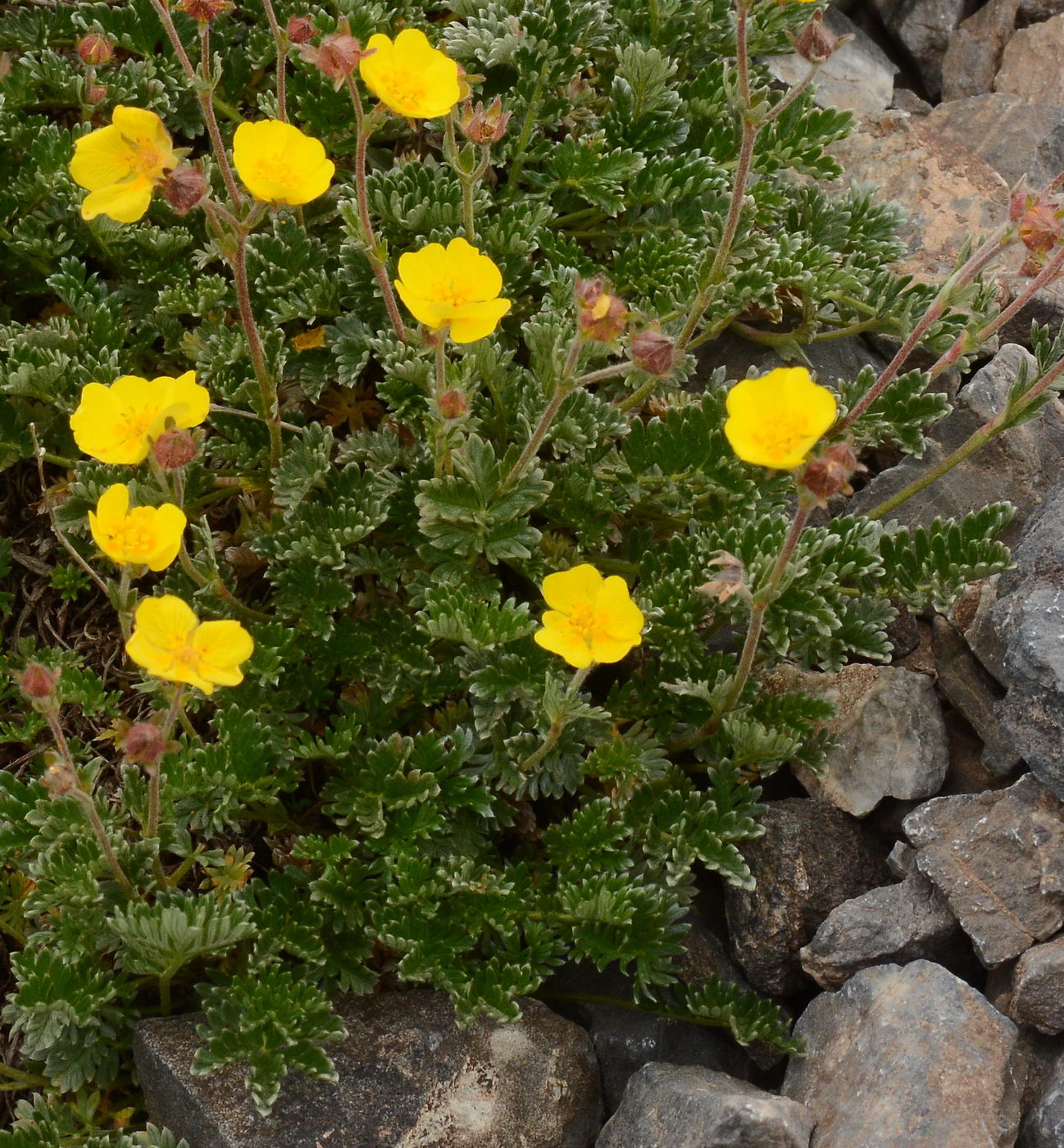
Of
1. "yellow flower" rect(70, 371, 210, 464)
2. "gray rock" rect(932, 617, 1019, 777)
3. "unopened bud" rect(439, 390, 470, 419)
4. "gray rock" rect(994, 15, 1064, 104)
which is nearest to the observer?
"yellow flower" rect(70, 371, 210, 464)

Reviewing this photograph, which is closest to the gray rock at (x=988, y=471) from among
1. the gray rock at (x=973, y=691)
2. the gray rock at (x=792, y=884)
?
the gray rock at (x=973, y=691)

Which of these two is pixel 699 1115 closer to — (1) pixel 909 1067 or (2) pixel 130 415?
(1) pixel 909 1067

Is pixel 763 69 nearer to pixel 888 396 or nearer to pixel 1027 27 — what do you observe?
pixel 888 396

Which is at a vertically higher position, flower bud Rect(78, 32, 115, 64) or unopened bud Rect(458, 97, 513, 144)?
unopened bud Rect(458, 97, 513, 144)

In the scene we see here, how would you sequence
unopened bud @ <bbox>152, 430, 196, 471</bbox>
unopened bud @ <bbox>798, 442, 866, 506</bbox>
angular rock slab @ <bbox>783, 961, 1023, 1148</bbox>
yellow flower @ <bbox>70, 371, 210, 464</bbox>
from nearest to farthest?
unopened bud @ <bbox>798, 442, 866, 506</bbox> → angular rock slab @ <bbox>783, 961, 1023, 1148</bbox> → unopened bud @ <bbox>152, 430, 196, 471</bbox> → yellow flower @ <bbox>70, 371, 210, 464</bbox>

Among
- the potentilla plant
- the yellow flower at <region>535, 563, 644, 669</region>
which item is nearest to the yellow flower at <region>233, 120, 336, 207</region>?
the potentilla plant

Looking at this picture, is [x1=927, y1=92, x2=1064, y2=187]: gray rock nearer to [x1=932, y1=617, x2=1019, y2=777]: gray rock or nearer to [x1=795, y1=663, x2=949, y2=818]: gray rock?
[x1=932, y1=617, x2=1019, y2=777]: gray rock
